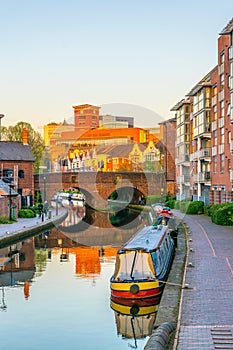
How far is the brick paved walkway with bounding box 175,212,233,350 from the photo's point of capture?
12.2 meters

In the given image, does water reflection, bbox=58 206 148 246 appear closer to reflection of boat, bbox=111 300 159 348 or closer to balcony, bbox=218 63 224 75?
balcony, bbox=218 63 224 75

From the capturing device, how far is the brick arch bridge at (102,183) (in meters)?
71.2

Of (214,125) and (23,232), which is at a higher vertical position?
(214,125)

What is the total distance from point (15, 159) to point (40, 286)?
3761 cm

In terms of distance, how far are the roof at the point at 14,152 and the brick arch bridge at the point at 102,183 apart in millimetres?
8854

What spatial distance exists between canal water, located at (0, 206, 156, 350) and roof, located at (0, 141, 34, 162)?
81.1 feet

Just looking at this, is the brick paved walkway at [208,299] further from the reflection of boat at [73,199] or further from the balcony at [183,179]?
the reflection of boat at [73,199]

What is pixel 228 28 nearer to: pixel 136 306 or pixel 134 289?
pixel 134 289

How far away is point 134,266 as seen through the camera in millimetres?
19594

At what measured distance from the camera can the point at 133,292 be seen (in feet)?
60.5

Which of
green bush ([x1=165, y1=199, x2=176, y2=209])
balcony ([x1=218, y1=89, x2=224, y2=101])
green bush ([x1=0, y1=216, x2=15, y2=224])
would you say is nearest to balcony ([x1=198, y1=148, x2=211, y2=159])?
balcony ([x1=218, y1=89, x2=224, y2=101])

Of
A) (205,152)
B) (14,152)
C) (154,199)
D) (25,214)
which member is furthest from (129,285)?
(154,199)

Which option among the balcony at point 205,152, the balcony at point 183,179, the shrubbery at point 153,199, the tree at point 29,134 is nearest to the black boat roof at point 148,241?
the balcony at point 205,152

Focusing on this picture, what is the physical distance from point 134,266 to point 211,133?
116ft
